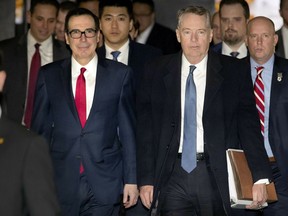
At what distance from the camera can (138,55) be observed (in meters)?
9.82

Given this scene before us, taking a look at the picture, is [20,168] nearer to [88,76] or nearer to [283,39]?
[88,76]

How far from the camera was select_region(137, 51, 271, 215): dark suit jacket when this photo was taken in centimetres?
805

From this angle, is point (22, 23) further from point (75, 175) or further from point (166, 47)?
point (75, 175)

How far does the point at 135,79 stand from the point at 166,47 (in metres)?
4.35

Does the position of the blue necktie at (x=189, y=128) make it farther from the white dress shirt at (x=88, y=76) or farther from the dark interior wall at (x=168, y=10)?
the dark interior wall at (x=168, y=10)

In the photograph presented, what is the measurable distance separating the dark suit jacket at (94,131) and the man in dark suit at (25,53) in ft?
6.50

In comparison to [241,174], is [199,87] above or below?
above

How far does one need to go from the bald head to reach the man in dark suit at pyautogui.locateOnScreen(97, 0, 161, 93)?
90 cm

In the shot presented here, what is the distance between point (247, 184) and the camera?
8.09m

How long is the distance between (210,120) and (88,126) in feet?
3.26

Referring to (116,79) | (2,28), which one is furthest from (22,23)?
(116,79)

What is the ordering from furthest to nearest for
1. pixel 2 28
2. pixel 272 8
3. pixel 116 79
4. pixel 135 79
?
pixel 272 8 → pixel 2 28 → pixel 135 79 → pixel 116 79

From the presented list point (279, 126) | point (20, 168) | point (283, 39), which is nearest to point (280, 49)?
point (283, 39)

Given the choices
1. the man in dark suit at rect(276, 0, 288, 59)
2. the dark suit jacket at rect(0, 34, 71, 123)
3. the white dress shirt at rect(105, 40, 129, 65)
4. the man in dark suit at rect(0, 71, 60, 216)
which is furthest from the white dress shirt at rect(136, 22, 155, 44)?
the man in dark suit at rect(0, 71, 60, 216)
